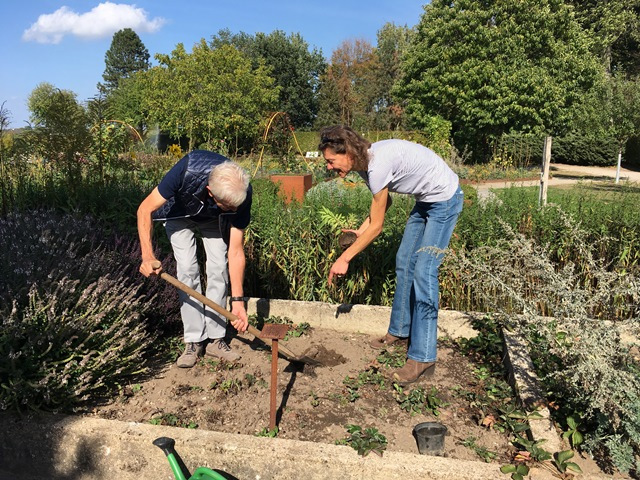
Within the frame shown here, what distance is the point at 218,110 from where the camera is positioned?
28344 mm

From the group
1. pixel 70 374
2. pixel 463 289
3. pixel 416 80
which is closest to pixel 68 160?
pixel 70 374

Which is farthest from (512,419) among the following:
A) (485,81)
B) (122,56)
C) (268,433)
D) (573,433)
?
(122,56)

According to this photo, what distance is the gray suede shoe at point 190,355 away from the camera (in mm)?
3258

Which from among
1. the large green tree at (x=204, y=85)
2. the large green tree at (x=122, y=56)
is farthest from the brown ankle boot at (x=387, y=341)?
the large green tree at (x=122, y=56)

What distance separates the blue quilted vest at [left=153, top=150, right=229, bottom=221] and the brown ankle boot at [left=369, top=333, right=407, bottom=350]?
147cm

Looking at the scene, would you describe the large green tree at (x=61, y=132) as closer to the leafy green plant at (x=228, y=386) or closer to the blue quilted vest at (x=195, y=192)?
the blue quilted vest at (x=195, y=192)

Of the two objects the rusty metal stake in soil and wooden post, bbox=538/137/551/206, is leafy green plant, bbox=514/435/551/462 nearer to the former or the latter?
the rusty metal stake in soil

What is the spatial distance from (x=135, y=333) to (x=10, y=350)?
2.44ft

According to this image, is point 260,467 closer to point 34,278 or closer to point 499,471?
point 499,471

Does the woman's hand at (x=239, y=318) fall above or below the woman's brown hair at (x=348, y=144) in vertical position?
below

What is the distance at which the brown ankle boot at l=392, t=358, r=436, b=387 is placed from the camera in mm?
3076

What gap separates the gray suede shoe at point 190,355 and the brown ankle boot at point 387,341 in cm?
123

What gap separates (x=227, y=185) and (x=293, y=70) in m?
43.9

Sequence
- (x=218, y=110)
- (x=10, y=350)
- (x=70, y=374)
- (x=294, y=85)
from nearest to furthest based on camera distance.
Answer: (x=10, y=350), (x=70, y=374), (x=218, y=110), (x=294, y=85)
